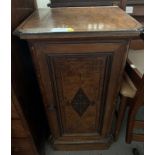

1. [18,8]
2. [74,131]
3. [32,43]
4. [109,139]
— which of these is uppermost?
[18,8]

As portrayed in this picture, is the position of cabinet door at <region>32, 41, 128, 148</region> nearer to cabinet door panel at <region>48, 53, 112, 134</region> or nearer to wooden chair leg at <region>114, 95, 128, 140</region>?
cabinet door panel at <region>48, 53, 112, 134</region>

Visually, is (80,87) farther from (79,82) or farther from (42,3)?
(42,3)

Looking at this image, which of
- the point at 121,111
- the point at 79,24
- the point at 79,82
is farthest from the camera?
the point at 121,111

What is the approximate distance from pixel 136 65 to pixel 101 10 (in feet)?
1.45

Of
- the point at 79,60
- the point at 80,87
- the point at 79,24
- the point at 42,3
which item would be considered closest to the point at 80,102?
the point at 80,87

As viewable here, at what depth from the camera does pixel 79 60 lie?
0.89 meters

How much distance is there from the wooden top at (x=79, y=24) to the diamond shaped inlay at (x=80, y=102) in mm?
357

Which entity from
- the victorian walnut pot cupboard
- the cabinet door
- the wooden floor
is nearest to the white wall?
the victorian walnut pot cupboard

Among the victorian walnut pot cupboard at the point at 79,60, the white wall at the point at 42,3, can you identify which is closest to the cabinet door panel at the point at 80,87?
the victorian walnut pot cupboard at the point at 79,60

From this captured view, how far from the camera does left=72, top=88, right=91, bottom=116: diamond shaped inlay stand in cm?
103

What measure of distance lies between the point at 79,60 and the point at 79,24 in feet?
0.57
